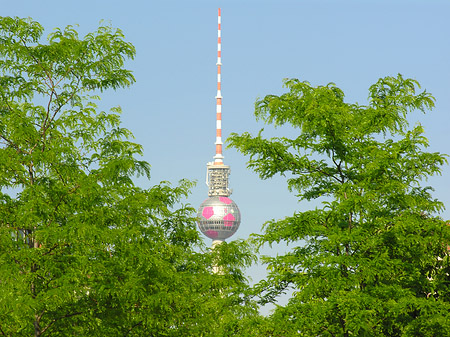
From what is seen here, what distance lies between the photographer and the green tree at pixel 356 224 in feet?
57.7

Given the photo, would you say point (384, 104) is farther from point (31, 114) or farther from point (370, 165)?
point (31, 114)

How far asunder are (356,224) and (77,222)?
22.6ft

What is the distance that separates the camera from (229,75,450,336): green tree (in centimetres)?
1759

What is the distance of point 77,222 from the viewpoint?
16.9m

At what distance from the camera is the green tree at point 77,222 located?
1716 cm

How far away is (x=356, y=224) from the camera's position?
19328 mm

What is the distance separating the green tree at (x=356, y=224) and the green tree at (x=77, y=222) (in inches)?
91.3

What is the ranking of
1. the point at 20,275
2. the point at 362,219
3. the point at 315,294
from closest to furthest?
1. the point at 20,275
2. the point at 315,294
3. the point at 362,219

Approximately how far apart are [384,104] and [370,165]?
9.27ft

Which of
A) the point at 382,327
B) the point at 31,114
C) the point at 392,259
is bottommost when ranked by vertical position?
the point at 382,327

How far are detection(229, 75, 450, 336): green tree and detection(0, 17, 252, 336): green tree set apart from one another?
2318mm

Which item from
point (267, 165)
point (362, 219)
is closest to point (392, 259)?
point (362, 219)

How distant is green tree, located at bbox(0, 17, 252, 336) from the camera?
17156mm

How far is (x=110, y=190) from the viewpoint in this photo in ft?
63.5
